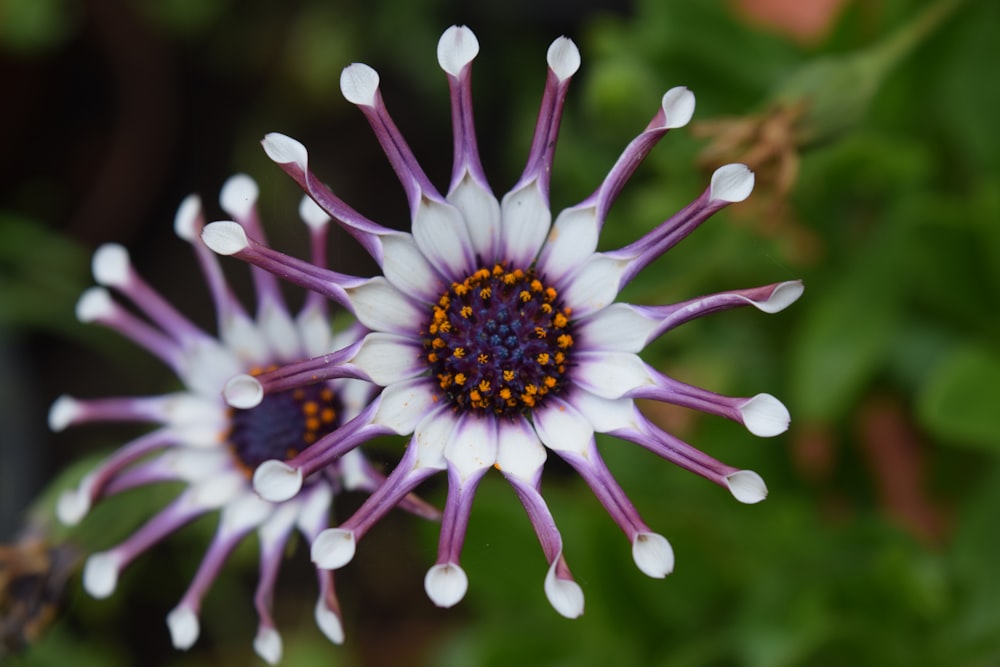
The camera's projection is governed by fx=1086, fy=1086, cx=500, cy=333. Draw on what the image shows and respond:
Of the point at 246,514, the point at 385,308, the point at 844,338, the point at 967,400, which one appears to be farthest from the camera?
the point at 844,338

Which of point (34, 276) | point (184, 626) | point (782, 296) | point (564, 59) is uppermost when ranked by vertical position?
point (564, 59)

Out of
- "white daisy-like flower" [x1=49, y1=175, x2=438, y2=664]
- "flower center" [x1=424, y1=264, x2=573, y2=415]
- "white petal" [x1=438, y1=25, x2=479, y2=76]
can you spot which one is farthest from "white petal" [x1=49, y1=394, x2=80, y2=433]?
"white petal" [x1=438, y1=25, x2=479, y2=76]

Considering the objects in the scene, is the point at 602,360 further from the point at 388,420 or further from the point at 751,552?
the point at 751,552

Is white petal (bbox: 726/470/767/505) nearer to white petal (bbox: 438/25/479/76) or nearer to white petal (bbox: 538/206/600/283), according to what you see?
white petal (bbox: 538/206/600/283)

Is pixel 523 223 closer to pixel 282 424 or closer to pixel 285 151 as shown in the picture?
pixel 285 151

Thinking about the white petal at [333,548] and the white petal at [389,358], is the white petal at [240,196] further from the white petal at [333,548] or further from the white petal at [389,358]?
the white petal at [333,548]

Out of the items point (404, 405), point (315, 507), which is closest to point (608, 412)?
point (404, 405)
